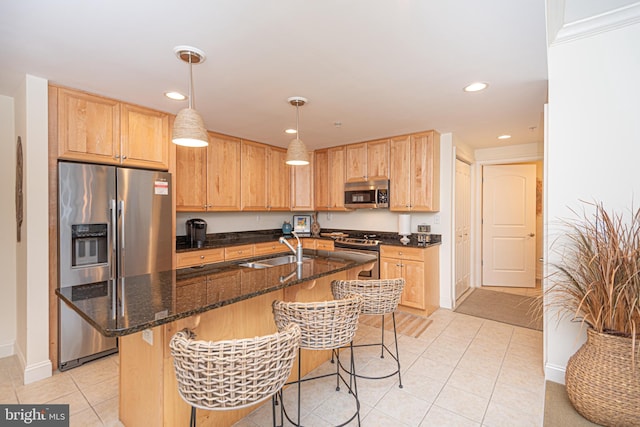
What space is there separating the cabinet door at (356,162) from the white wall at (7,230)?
3764 millimetres

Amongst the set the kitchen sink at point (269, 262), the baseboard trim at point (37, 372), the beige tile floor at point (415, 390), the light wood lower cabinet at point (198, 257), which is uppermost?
the kitchen sink at point (269, 262)

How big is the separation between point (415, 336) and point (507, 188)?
3.31 meters

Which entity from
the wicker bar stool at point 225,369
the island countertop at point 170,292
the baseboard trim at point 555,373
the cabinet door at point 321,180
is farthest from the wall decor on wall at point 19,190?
the baseboard trim at point 555,373

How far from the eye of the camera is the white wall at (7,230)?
271cm

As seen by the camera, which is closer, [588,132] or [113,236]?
[588,132]

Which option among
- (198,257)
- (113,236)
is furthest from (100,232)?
(198,257)

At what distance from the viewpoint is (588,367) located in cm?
167

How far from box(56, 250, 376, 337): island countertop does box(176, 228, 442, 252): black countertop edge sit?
1649mm

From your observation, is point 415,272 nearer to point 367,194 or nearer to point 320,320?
point 367,194

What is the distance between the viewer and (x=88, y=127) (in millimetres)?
2623

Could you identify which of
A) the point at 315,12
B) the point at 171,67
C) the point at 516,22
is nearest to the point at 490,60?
the point at 516,22

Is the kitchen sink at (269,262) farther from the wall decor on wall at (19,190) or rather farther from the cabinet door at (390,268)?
the wall decor on wall at (19,190)

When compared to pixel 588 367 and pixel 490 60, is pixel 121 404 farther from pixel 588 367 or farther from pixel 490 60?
pixel 490 60

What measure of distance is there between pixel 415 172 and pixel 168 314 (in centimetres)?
349
